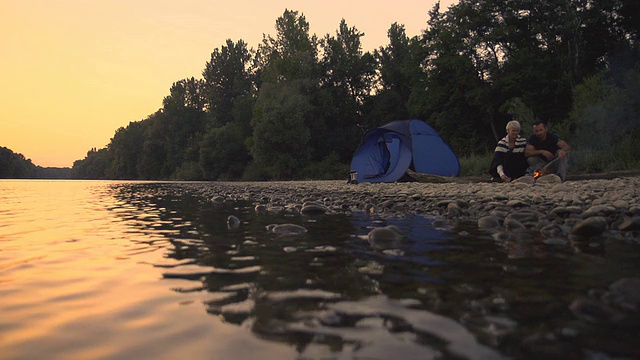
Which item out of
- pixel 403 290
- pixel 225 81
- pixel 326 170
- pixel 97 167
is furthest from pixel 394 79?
pixel 97 167

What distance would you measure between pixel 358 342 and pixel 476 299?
917 millimetres

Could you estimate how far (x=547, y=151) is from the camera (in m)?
11.3

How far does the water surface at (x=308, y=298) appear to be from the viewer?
68.8 inches

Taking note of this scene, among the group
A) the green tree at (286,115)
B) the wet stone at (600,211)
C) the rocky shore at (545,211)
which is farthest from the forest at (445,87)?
the wet stone at (600,211)

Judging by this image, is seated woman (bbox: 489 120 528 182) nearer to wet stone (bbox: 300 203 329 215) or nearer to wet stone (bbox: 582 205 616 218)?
wet stone (bbox: 582 205 616 218)

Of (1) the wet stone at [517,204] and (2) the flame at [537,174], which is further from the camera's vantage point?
(2) the flame at [537,174]

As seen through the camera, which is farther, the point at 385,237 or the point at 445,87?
the point at 445,87

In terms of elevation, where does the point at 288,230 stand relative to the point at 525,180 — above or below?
below

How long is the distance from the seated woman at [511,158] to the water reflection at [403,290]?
289 inches

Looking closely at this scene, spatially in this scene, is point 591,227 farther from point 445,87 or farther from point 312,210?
point 445,87

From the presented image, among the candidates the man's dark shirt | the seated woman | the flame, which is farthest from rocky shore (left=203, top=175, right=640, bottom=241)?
the man's dark shirt

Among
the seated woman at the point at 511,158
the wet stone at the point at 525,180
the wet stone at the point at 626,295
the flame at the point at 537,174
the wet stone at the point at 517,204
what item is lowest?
the wet stone at the point at 626,295

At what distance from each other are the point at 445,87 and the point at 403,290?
3808 cm

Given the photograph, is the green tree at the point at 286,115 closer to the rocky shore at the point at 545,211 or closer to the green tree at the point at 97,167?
the rocky shore at the point at 545,211
